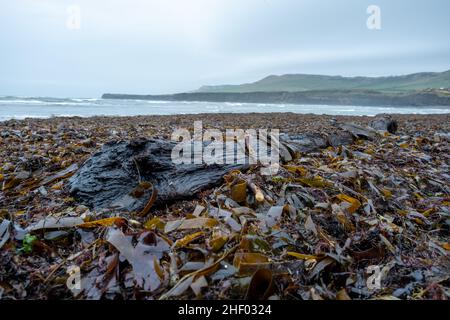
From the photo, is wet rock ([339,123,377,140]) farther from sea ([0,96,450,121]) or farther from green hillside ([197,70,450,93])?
green hillside ([197,70,450,93])

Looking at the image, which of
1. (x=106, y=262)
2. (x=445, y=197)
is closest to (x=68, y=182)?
(x=106, y=262)

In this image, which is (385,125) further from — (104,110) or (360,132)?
(104,110)

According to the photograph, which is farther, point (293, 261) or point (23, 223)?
point (23, 223)

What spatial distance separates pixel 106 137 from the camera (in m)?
4.63

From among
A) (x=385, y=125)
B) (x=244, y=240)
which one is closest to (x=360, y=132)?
(x=385, y=125)

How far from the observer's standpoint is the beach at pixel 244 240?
1.39 m

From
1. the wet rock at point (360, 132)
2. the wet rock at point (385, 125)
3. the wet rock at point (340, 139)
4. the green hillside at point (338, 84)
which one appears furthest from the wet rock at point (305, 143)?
the green hillside at point (338, 84)

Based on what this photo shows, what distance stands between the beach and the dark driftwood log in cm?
8

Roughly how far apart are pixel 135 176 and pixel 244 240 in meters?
1.17

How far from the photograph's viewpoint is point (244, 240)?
1.64m

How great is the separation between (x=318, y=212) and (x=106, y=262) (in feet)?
4.22

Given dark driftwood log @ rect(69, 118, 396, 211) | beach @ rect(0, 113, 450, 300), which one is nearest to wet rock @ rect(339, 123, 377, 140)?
beach @ rect(0, 113, 450, 300)

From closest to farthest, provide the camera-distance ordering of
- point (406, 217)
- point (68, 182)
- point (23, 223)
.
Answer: point (23, 223) < point (406, 217) < point (68, 182)
